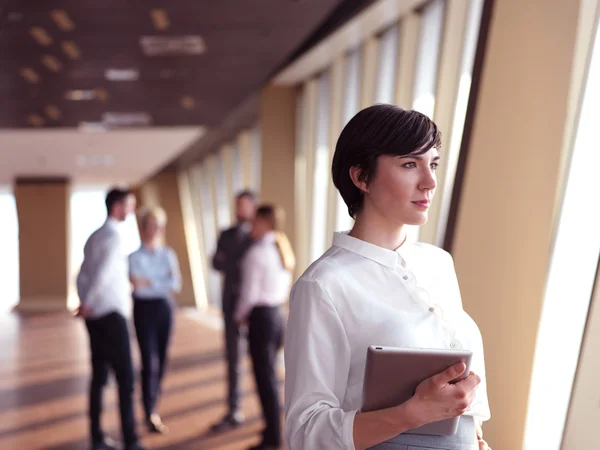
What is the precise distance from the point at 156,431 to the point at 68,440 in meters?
0.67

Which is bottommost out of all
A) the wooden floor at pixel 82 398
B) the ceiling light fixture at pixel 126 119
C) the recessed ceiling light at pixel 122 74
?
the wooden floor at pixel 82 398

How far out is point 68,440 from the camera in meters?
5.68

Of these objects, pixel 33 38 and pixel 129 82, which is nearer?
pixel 33 38

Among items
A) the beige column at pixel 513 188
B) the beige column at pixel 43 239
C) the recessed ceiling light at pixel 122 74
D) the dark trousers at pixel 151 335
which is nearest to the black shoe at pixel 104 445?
the dark trousers at pixel 151 335

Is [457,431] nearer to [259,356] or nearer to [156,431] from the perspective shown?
[259,356]

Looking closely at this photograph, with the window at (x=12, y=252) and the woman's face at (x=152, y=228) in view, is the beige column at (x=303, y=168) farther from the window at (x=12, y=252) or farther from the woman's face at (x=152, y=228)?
the window at (x=12, y=252)

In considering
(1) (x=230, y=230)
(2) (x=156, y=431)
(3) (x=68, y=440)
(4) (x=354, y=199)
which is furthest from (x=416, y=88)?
(4) (x=354, y=199)

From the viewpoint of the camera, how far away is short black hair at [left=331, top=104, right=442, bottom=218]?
1583 mm

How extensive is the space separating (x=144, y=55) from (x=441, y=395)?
7.14 m

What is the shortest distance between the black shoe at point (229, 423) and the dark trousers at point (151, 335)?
0.57m

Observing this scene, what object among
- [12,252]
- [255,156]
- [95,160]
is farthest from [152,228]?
[12,252]

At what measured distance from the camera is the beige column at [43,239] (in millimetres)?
21828

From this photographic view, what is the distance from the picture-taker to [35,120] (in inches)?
470

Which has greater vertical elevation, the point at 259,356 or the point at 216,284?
the point at 259,356
